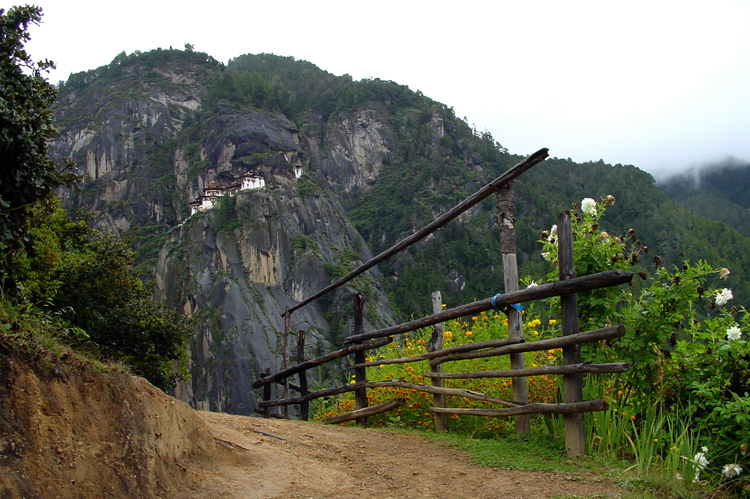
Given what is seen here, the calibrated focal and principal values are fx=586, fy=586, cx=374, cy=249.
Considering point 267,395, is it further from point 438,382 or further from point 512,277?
→ point 512,277

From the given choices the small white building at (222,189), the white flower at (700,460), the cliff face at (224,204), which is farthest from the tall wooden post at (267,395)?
the small white building at (222,189)

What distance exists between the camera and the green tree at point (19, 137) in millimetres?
4555

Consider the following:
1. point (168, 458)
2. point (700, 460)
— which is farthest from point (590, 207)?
point (168, 458)

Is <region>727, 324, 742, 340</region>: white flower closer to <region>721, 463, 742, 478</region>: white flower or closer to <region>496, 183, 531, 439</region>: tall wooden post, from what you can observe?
<region>721, 463, 742, 478</region>: white flower

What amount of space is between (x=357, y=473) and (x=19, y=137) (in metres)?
3.74

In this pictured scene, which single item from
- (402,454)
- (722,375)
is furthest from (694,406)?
(402,454)

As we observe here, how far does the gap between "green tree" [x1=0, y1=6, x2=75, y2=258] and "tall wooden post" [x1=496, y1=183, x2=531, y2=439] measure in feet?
12.7

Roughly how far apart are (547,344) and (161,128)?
125 meters

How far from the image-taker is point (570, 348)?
14.2 feet

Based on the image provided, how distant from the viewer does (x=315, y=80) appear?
522 ft

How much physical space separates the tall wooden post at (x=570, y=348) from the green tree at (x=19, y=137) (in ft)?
13.3

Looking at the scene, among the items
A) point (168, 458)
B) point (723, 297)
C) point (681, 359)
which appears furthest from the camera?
point (723, 297)

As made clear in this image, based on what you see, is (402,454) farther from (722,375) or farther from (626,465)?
(722,375)

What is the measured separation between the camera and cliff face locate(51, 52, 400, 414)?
219 feet
